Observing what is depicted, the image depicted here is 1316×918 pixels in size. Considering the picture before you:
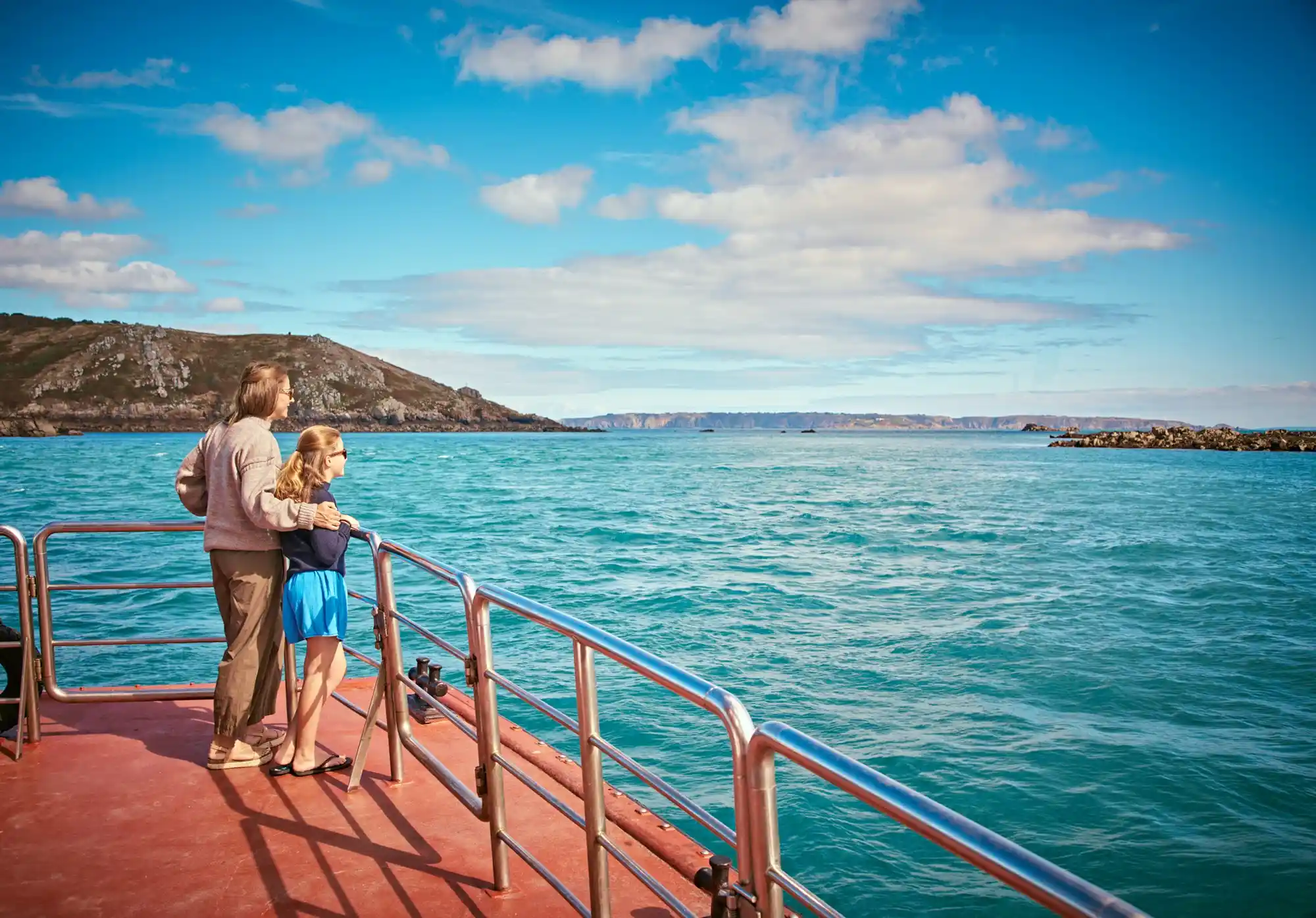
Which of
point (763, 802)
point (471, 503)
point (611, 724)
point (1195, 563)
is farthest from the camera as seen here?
point (471, 503)

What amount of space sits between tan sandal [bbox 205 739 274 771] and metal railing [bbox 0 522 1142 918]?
13.1 inches

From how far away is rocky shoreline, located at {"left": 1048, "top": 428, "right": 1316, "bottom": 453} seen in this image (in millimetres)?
97000

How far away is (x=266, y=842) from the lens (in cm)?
392

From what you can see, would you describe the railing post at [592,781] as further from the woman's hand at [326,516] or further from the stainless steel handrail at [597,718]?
the woman's hand at [326,516]

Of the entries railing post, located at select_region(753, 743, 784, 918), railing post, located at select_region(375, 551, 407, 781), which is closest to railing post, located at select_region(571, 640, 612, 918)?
railing post, located at select_region(753, 743, 784, 918)

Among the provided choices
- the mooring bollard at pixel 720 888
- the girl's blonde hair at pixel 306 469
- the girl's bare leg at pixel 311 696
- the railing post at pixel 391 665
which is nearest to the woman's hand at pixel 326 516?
the girl's blonde hair at pixel 306 469

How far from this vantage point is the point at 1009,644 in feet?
47.6

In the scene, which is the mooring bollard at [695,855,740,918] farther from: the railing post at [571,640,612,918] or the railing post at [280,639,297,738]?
the railing post at [280,639,297,738]

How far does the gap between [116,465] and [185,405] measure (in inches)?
5382

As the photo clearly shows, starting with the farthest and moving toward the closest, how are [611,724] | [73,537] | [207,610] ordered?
1. [73,537]
2. [207,610]
3. [611,724]

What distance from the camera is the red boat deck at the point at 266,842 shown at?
341 cm

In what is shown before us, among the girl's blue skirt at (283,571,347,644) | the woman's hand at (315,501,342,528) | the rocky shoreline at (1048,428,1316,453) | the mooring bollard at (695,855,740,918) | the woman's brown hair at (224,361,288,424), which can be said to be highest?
the rocky shoreline at (1048,428,1316,453)

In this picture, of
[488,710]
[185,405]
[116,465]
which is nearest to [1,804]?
[488,710]

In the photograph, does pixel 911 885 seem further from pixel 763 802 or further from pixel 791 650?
pixel 791 650
